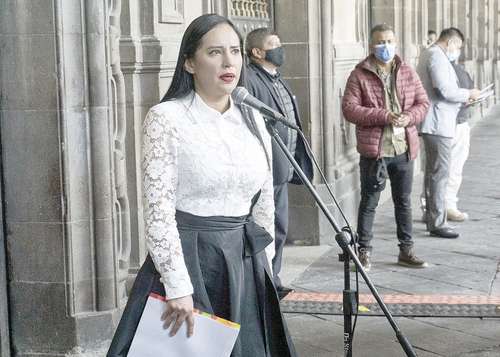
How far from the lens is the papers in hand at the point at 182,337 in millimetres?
3830

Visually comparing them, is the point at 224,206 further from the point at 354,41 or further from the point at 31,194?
the point at 354,41

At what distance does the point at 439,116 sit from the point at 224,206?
20.9ft

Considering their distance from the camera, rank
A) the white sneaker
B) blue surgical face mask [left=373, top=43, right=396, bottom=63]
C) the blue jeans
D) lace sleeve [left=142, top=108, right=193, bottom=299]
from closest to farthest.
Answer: lace sleeve [left=142, top=108, right=193, bottom=299] → blue surgical face mask [left=373, top=43, right=396, bottom=63] → the blue jeans → the white sneaker

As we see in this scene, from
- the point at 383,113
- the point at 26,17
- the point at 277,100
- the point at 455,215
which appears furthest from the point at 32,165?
the point at 455,215

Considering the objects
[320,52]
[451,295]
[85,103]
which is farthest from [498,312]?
[320,52]

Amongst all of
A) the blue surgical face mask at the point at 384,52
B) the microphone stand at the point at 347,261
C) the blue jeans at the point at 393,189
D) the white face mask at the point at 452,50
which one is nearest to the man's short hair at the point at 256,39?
the blue surgical face mask at the point at 384,52

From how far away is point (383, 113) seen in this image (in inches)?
332

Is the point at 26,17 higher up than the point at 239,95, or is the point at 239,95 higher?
the point at 26,17

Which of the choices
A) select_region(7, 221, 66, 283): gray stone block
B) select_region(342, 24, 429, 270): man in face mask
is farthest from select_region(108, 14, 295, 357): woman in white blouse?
select_region(342, 24, 429, 270): man in face mask

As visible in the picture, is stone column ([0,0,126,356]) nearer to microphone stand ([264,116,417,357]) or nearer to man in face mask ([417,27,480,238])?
microphone stand ([264,116,417,357])

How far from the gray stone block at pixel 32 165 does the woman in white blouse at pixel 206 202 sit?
6.97 ft

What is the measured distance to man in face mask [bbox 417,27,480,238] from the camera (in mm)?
10055

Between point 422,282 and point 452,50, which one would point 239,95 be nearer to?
point 422,282

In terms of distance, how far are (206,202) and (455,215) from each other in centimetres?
769
